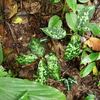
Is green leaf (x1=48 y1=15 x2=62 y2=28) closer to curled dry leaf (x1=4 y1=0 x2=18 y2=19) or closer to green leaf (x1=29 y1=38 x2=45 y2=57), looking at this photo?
green leaf (x1=29 y1=38 x2=45 y2=57)

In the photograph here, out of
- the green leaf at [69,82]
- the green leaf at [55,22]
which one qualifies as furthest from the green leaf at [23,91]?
the green leaf at [55,22]

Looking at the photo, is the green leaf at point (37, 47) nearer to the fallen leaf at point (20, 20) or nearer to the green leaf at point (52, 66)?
the green leaf at point (52, 66)

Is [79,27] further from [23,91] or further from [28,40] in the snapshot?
[23,91]

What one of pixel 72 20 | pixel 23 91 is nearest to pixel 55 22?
pixel 72 20

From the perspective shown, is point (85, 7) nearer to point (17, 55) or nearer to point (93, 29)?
point (93, 29)

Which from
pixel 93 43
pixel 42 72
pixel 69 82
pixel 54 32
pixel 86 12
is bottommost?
pixel 69 82

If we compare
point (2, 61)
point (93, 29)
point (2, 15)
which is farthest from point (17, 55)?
point (93, 29)

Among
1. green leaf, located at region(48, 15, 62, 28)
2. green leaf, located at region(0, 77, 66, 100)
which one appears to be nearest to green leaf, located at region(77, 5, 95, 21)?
green leaf, located at region(48, 15, 62, 28)
